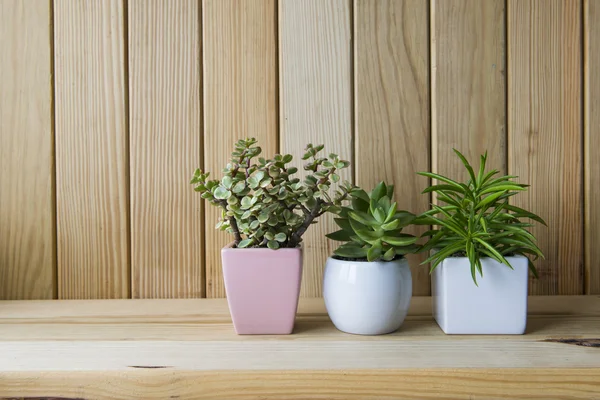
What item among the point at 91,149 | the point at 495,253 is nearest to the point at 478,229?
the point at 495,253

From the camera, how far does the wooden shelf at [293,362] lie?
0.51 metres

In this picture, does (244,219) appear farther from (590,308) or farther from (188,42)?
(590,308)

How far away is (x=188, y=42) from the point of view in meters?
0.82

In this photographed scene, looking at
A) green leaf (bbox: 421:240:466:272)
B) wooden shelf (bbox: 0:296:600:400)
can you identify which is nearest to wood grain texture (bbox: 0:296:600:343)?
wooden shelf (bbox: 0:296:600:400)

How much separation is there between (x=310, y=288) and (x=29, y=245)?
518mm

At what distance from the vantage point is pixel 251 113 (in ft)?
2.70

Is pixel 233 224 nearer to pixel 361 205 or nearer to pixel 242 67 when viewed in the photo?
pixel 361 205

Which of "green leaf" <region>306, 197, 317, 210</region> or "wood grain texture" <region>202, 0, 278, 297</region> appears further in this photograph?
"wood grain texture" <region>202, 0, 278, 297</region>

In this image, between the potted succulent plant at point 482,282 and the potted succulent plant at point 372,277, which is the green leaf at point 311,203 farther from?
the potted succulent plant at point 482,282

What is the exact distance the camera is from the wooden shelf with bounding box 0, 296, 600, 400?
20.2 inches

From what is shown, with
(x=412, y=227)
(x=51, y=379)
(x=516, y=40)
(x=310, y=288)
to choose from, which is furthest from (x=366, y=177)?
(x=51, y=379)

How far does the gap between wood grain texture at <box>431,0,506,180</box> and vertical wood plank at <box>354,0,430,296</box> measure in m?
0.02

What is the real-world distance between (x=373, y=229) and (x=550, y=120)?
0.42m

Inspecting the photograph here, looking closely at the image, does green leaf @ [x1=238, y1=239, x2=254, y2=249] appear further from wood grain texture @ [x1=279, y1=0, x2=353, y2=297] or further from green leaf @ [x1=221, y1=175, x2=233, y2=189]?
wood grain texture @ [x1=279, y1=0, x2=353, y2=297]
